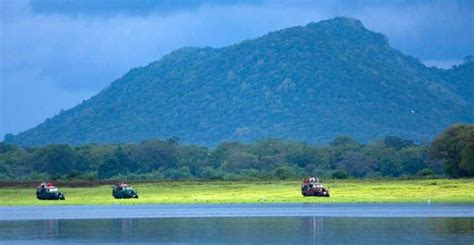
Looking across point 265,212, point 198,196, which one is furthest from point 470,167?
point 265,212

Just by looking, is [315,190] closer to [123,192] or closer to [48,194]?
[123,192]

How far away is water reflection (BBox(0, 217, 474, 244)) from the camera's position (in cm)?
5106

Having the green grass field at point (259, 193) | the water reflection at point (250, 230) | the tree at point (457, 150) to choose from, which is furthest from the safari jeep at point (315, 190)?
the tree at point (457, 150)

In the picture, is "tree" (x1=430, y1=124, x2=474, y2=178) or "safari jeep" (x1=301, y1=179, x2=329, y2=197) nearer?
"safari jeep" (x1=301, y1=179, x2=329, y2=197)

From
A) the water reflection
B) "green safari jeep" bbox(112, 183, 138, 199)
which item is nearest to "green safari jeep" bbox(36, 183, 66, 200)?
"green safari jeep" bbox(112, 183, 138, 199)

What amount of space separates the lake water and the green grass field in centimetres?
2149

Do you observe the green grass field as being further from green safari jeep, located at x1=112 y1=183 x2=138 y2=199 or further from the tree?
the tree

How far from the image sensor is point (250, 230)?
58094mm

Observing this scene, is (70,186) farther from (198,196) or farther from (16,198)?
(198,196)

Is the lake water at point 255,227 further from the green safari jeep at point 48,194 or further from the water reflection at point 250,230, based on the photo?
the green safari jeep at point 48,194

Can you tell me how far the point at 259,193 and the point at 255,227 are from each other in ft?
174

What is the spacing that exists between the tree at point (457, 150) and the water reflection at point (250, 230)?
7130 centimetres

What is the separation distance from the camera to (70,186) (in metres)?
134

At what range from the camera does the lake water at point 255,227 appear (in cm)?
5147
